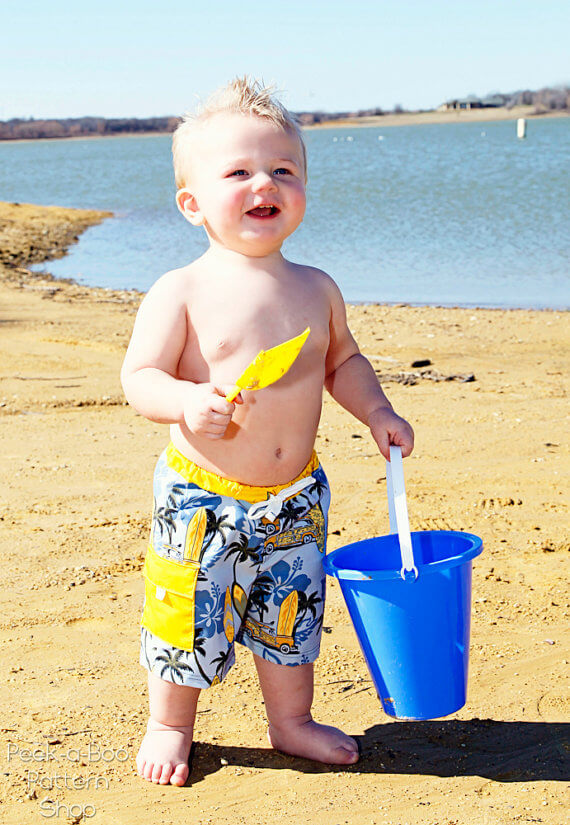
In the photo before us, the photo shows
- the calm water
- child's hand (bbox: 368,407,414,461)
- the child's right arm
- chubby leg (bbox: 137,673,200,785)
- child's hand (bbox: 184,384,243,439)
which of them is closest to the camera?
child's hand (bbox: 184,384,243,439)

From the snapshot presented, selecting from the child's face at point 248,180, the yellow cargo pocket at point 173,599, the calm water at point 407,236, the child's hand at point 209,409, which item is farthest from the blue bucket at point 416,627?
the calm water at point 407,236

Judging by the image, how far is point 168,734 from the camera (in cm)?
242

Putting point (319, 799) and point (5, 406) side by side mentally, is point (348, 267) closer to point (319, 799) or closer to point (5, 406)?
point (5, 406)

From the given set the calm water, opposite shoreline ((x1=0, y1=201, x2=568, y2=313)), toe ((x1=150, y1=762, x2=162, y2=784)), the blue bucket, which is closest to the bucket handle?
the blue bucket

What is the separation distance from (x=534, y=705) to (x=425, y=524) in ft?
4.07

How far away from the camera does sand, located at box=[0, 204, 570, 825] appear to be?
7.53ft

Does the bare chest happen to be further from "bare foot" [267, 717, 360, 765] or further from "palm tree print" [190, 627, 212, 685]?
"bare foot" [267, 717, 360, 765]

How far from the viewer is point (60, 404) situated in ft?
18.9

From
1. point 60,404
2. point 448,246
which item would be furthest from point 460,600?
point 448,246

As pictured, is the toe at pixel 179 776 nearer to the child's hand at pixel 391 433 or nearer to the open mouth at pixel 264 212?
the child's hand at pixel 391 433

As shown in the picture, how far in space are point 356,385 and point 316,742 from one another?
90 cm

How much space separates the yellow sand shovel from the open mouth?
36 cm

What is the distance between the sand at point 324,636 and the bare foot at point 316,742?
0.10 ft

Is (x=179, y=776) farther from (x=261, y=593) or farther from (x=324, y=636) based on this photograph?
(x=324, y=636)
